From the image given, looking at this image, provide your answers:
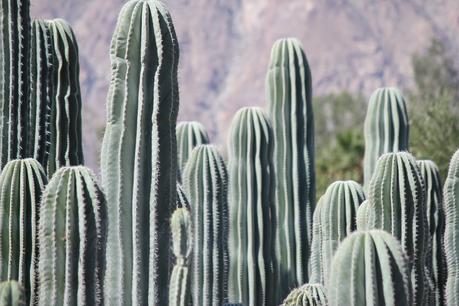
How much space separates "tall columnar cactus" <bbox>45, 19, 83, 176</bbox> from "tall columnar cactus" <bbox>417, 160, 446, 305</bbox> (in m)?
2.47

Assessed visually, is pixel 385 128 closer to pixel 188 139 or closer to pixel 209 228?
pixel 188 139

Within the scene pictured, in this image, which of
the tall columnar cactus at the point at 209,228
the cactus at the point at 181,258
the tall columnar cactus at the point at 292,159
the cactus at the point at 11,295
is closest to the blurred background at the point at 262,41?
the tall columnar cactus at the point at 292,159

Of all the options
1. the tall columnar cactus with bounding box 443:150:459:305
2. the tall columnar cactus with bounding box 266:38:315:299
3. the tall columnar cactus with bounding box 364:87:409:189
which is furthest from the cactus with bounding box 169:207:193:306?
the tall columnar cactus with bounding box 364:87:409:189

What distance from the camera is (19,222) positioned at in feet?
19.7

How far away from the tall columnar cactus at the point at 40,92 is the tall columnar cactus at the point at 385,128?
149 inches

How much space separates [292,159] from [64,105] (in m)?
2.62

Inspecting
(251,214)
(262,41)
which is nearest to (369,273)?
(251,214)

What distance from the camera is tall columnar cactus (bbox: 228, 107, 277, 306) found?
28.9ft

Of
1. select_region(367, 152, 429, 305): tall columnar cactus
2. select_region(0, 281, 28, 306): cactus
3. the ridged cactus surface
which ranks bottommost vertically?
select_region(0, 281, 28, 306): cactus

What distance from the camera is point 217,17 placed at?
96.2 metres

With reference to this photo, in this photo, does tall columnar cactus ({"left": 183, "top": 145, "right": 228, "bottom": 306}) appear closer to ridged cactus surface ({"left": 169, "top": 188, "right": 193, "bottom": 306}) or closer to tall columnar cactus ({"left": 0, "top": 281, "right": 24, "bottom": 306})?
ridged cactus surface ({"left": 169, "top": 188, "right": 193, "bottom": 306})

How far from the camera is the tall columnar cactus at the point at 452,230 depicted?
295 inches

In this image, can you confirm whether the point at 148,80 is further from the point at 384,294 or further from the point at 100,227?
the point at 384,294

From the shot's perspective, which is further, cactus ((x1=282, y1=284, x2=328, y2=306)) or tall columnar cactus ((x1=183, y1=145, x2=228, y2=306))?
tall columnar cactus ((x1=183, y1=145, x2=228, y2=306))
